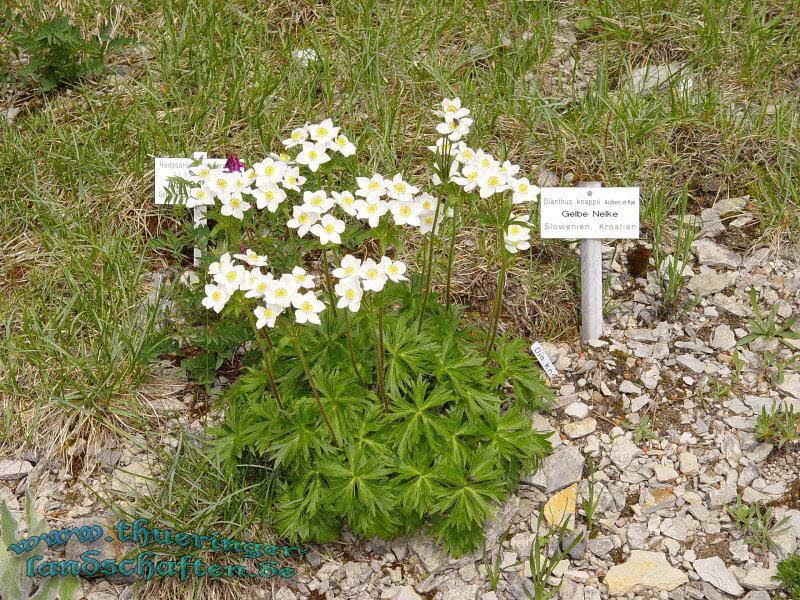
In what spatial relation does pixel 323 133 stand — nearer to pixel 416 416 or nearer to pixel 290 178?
pixel 290 178

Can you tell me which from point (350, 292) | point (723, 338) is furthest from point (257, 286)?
point (723, 338)

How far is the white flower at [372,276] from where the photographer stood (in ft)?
8.21

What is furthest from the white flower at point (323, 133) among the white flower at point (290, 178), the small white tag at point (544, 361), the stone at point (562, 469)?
the stone at point (562, 469)

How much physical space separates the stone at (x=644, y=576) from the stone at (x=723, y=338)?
107 centimetres

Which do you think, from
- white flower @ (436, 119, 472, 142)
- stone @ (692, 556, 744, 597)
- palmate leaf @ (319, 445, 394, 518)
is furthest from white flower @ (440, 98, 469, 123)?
stone @ (692, 556, 744, 597)

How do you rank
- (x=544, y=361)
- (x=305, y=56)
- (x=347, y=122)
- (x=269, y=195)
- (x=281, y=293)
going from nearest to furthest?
1. (x=281, y=293)
2. (x=269, y=195)
3. (x=544, y=361)
4. (x=347, y=122)
5. (x=305, y=56)

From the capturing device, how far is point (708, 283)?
12.5 feet

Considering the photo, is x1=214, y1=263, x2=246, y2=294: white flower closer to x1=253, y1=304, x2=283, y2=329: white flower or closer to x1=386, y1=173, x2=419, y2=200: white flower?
x1=253, y1=304, x2=283, y2=329: white flower

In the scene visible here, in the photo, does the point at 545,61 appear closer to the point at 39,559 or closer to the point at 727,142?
the point at 727,142

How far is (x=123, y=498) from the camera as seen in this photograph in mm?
3182

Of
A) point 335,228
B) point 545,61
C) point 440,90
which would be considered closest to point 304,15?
point 440,90

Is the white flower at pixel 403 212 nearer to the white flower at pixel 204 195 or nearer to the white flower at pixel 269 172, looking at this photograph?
the white flower at pixel 269 172

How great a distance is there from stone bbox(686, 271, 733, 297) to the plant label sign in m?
0.49

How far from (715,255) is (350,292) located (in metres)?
2.14
